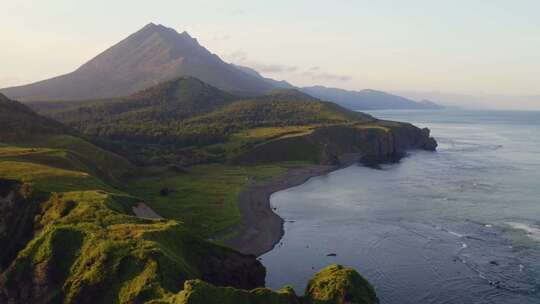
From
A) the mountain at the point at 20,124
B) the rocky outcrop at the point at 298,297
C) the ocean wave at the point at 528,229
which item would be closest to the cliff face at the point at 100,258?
the rocky outcrop at the point at 298,297

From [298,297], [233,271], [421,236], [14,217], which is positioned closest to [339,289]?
[298,297]

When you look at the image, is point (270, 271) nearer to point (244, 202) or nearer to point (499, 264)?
point (499, 264)

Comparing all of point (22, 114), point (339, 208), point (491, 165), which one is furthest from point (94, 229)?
point (491, 165)

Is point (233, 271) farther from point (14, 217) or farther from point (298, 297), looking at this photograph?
point (14, 217)

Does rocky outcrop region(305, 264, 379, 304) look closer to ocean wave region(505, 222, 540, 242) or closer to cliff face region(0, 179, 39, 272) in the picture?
cliff face region(0, 179, 39, 272)

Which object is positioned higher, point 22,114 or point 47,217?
point 22,114

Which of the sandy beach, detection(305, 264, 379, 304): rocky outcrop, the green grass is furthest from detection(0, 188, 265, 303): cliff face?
the green grass

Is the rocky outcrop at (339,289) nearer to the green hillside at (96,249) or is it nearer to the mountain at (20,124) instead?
the green hillside at (96,249)
